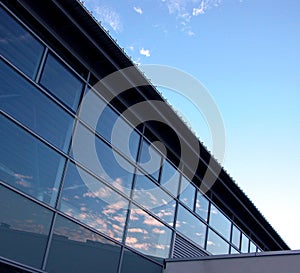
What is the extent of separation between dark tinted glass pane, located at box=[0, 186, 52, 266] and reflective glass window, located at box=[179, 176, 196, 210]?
607 cm

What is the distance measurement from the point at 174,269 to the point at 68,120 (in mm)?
5303

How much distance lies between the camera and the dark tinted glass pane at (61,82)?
966cm

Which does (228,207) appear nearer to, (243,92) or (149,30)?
(243,92)

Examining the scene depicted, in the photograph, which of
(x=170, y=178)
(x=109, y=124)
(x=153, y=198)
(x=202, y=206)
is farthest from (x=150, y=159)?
(x=202, y=206)

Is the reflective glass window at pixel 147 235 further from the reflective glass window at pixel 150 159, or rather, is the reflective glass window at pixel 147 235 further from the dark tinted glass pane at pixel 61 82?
the dark tinted glass pane at pixel 61 82

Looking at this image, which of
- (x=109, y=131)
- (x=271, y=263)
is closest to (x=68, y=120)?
(x=109, y=131)

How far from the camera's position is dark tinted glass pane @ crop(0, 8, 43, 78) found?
28.5ft

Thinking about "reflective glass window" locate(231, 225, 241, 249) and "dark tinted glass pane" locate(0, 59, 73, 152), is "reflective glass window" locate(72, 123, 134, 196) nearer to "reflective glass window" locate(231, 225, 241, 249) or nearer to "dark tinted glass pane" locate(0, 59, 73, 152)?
"dark tinted glass pane" locate(0, 59, 73, 152)

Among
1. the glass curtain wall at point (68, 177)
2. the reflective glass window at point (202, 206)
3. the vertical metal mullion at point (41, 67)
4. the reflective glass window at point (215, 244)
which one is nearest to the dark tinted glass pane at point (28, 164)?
the glass curtain wall at point (68, 177)

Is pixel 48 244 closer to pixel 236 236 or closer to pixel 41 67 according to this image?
pixel 41 67

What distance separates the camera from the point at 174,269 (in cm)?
1234

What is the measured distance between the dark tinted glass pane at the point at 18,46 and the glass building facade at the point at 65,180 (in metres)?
0.02

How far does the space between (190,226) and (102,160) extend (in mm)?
4813

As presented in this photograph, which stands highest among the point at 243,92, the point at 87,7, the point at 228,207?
the point at 243,92
